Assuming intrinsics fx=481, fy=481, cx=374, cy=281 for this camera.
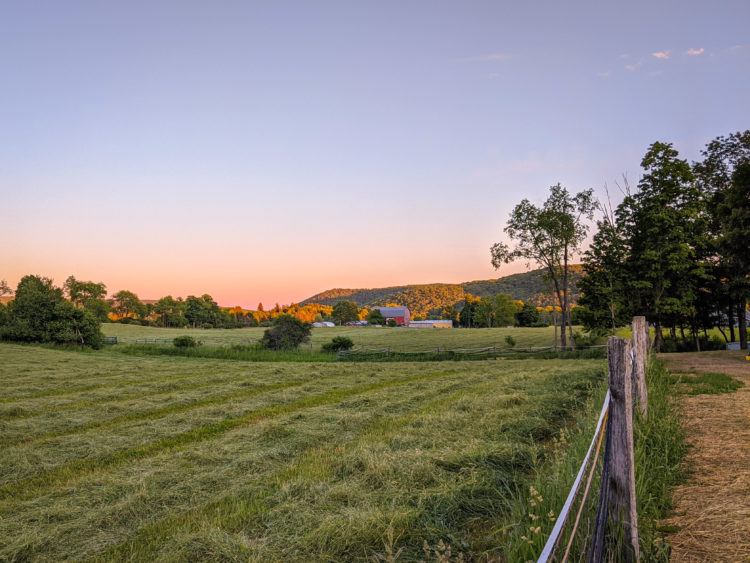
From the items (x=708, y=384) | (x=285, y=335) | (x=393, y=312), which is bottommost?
(x=708, y=384)

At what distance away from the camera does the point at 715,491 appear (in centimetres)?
436

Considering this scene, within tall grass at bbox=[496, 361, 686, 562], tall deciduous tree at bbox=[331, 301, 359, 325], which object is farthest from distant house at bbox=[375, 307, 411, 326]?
tall grass at bbox=[496, 361, 686, 562]

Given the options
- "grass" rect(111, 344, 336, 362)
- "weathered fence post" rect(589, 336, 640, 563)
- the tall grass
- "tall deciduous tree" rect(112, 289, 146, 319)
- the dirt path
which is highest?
"tall deciduous tree" rect(112, 289, 146, 319)

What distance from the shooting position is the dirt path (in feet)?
11.1

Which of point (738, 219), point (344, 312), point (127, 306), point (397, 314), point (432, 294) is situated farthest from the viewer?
point (432, 294)

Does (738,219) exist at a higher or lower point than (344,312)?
higher

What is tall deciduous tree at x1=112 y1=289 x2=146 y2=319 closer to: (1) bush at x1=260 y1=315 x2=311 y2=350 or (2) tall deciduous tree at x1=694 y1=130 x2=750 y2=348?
(1) bush at x1=260 y1=315 x2=311 y2=350

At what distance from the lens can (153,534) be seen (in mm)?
4770

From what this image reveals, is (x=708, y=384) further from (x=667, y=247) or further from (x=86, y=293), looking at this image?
(x=86, y=293)

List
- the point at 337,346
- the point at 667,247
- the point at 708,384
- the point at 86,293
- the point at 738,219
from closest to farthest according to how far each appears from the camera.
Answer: the point at 708,384 < the point at 738,219 < the point at 667,247 < the point at 337,346 < the point at 86,293

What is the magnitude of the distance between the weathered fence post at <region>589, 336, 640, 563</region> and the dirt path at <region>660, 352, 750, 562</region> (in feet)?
2.57

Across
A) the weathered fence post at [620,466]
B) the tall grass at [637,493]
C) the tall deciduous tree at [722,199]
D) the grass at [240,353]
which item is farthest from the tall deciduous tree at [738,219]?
the grass at [240,353]

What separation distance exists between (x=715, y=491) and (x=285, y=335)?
3411 centimetres

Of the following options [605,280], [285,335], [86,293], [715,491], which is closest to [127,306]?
[86,293]
